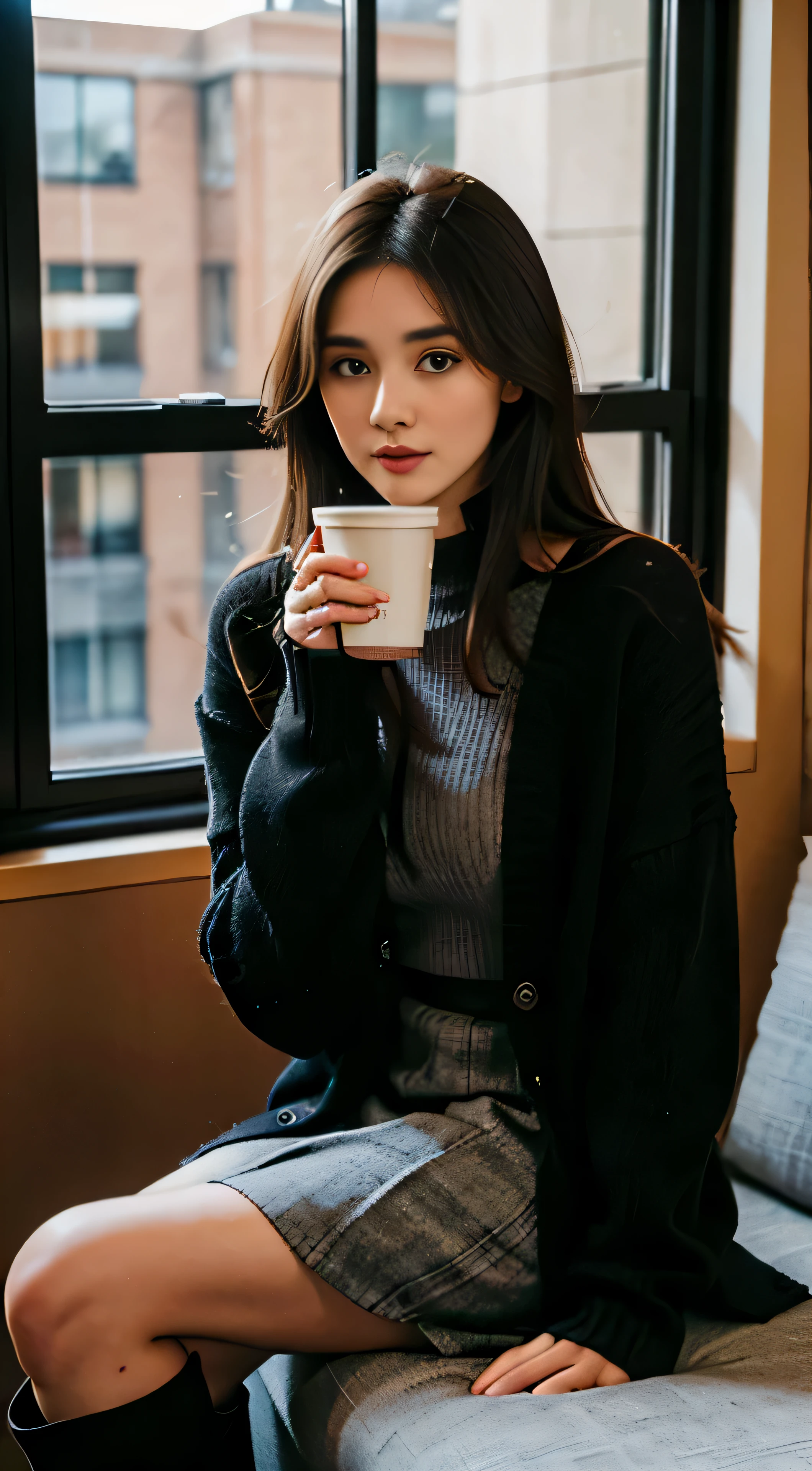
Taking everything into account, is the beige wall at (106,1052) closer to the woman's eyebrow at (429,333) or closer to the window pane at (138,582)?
the window pane at (138,582)

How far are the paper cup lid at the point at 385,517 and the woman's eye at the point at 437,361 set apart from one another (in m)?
0.21

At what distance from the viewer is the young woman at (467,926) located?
40.8 inches

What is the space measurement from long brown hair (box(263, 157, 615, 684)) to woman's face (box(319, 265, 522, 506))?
0.04 ft

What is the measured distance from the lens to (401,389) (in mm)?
1079

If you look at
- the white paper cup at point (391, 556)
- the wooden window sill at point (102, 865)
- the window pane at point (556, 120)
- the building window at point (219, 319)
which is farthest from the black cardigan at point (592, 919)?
the window pane at point (556, 120)

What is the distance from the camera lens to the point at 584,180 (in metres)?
1.86

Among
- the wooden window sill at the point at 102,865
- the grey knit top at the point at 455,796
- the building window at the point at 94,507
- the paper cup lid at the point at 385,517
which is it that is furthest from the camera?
the building window at the point at 94,507

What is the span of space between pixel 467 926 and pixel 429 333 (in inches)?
20.3

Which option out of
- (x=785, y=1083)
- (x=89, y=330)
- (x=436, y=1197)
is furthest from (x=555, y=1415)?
(x=89, y=330)

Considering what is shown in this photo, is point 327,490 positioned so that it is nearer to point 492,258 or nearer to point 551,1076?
point 492,258

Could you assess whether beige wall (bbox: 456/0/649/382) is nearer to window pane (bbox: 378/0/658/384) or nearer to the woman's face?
window pane (bbox: 378/0/658/384)

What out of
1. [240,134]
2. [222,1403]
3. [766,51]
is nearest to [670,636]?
[222,1403]

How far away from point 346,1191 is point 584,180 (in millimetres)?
1468

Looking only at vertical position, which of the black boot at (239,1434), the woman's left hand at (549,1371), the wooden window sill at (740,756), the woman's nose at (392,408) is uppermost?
the woman's nose at (392,408)
